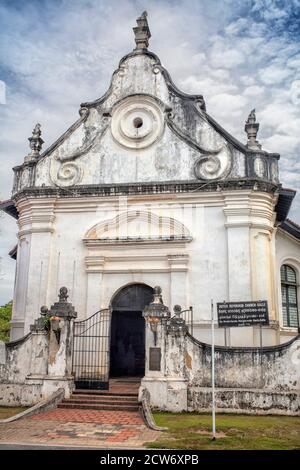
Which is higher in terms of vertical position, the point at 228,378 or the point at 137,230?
the point at 137,230

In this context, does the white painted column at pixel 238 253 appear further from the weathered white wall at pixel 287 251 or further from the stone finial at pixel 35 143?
the stone finial at pixel 35 143

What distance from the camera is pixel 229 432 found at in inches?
388

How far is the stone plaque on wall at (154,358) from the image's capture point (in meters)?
13.0

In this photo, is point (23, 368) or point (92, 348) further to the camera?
point (92, 348)

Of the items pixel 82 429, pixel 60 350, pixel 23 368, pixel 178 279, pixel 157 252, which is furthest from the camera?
pixel 157 252

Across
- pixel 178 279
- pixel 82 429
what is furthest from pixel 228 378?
pixel 82 429

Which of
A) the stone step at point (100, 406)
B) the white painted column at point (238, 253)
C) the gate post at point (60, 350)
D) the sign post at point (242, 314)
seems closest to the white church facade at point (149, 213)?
the white painted column at point (238, 253)

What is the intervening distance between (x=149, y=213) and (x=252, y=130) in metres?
4.50

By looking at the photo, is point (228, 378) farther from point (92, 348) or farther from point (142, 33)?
point (142, 33)

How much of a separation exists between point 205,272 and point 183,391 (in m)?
4.33

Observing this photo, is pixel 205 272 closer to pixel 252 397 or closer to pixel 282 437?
pixel 252 397

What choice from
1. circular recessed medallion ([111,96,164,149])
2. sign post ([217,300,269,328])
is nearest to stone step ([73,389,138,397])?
sign post ([217,300,269,328])
